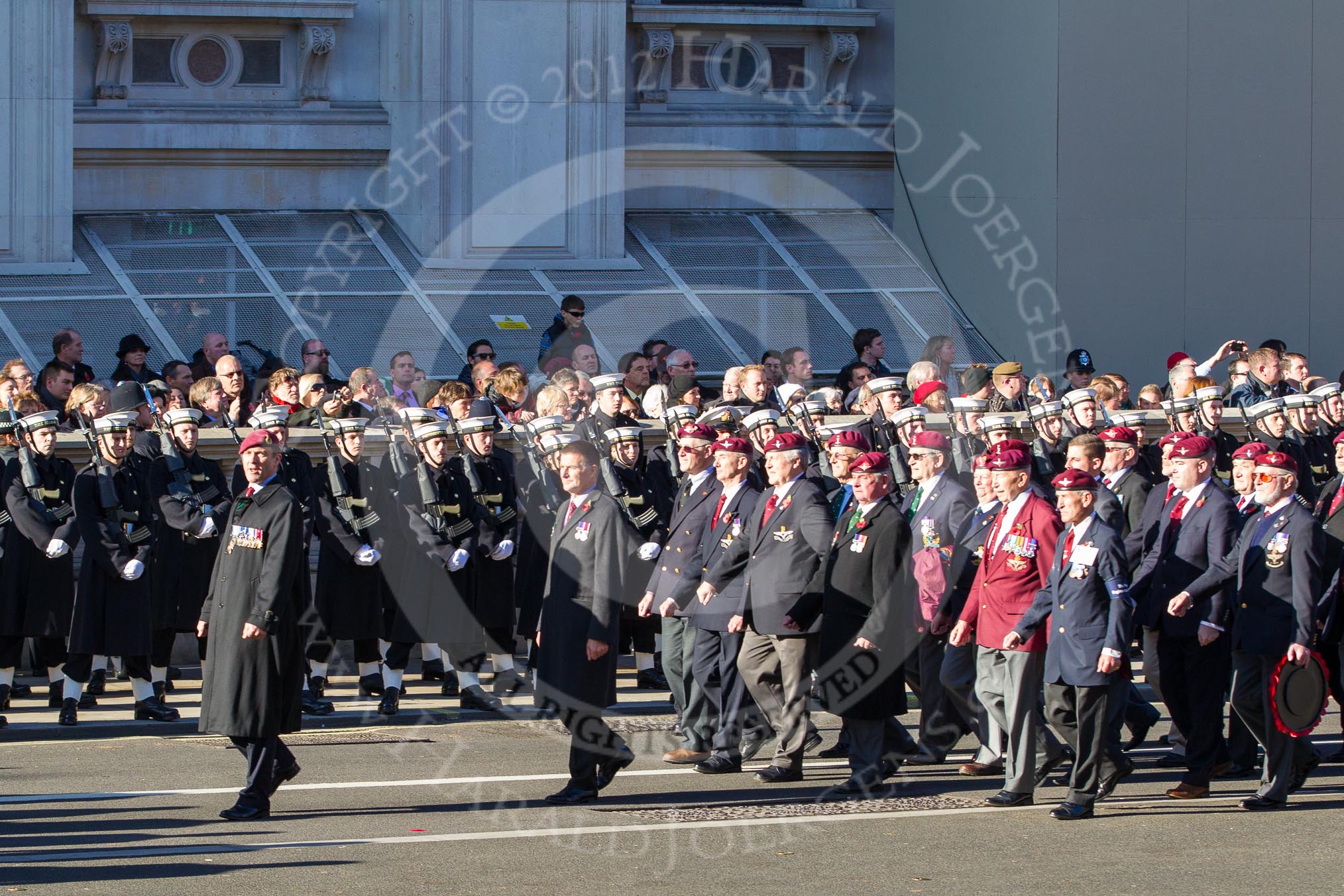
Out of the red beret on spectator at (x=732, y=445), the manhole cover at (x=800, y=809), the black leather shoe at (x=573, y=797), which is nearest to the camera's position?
the manhole cover at (x=800, y=809)

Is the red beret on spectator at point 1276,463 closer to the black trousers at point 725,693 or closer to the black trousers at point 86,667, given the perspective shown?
the black trousers at point 725,693

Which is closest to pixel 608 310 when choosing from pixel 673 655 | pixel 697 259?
pixel 697 259

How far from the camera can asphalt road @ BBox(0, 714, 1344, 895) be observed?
27.5ft

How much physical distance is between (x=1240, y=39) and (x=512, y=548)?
11620 millimetres

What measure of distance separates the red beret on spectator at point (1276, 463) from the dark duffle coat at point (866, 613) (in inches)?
71.4

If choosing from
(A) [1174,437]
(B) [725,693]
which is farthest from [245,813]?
(A) [1174,437]

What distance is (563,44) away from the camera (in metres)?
21.0

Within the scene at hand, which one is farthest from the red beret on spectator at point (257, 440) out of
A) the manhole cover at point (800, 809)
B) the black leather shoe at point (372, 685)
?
the black leather shoe at point (372, 685)

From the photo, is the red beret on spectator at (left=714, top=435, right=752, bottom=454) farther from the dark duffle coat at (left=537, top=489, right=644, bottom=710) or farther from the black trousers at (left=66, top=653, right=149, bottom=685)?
the black trousers at (left=66, top=653, right=149, bottom=685)

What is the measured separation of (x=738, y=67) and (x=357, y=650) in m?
11.2

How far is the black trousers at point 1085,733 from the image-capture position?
971cm

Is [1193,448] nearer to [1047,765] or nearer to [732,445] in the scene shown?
[1047,765]

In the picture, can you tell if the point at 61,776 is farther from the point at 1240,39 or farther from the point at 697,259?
the point at 1240,39

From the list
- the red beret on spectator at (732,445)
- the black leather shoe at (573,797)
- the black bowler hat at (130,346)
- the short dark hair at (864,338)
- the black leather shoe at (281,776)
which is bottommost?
the black leather shoe at (573,797)
